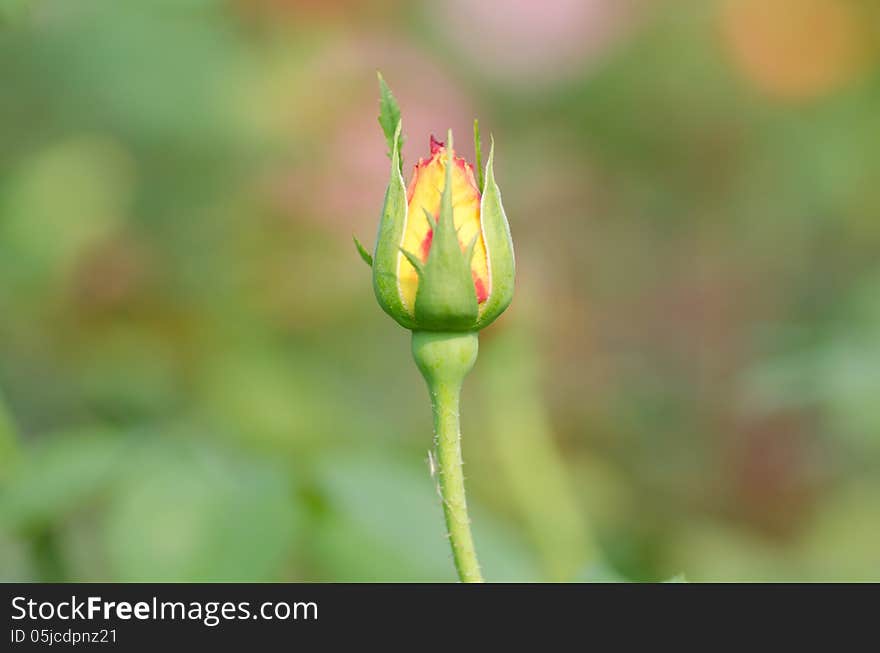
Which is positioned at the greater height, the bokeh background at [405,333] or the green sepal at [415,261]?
the bokeh background at [405,333]

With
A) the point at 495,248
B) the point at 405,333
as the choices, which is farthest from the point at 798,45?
the point at 495,248

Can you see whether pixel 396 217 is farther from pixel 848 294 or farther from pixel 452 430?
pixel 848 294

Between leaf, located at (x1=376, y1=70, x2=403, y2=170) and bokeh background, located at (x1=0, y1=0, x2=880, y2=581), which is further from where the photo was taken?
bokeh background, located at (x1=0, y1=0, x2=880, y2=581)

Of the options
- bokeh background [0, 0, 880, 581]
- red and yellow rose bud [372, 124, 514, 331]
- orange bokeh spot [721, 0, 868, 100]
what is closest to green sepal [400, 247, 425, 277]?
red and yellow rose bud [372, 124, 514, 331]

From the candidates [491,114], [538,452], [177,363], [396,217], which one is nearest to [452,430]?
[396,217]

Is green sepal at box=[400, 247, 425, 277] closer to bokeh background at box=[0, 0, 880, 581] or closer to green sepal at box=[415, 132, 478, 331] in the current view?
green sepal at box=[415, 132, 478, 331]

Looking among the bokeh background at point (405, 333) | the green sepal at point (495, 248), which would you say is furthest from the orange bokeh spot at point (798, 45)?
the green sepal at point (495, 248)

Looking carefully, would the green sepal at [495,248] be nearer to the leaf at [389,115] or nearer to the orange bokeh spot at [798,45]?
the leaf at [389,115]

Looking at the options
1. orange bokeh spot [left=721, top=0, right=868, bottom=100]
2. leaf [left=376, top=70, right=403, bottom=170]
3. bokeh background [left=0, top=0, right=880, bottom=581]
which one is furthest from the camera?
orange bokeh spot [left=721, top=0, right=868, bottom=100]
